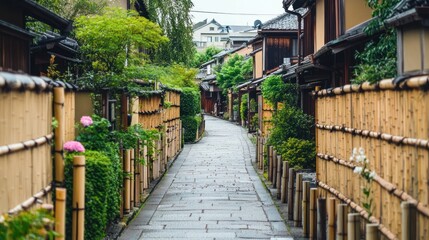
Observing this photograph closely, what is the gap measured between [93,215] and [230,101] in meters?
66.6

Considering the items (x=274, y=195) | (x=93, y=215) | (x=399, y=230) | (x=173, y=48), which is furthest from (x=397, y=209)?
(x=173, y=48)

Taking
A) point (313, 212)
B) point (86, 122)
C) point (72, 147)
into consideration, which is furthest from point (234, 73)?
point (72, 147)

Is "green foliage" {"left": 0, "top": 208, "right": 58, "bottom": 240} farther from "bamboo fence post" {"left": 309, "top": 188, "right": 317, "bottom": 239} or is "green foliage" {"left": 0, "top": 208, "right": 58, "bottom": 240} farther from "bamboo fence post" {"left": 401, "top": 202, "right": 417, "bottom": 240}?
"bamboo fence post" {"left": 309, "top": 188, "right": 317, "bottom": 239}

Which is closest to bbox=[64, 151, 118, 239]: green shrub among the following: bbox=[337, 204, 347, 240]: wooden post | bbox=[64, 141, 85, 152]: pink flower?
bbox=[64, 141, 85, 152]: pink flower

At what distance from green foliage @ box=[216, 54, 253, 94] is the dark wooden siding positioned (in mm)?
18831

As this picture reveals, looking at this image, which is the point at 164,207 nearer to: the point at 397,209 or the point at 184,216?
the point at 184,216

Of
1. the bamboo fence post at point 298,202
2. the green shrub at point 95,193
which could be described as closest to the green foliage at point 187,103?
the bamboo fence post at point 298,202

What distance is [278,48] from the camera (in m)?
47.2

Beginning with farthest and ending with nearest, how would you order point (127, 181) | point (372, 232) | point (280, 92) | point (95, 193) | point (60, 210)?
point (280, 92) < point (127, 181) < point (95, 193) < point (60, 210) < point (372, 232)

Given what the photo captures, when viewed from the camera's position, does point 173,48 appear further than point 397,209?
Yes

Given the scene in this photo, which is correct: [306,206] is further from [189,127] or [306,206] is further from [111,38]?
[189,127]

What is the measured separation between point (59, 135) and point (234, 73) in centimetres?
6295

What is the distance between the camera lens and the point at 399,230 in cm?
842

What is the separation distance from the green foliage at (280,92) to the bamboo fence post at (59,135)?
19.3 metres
